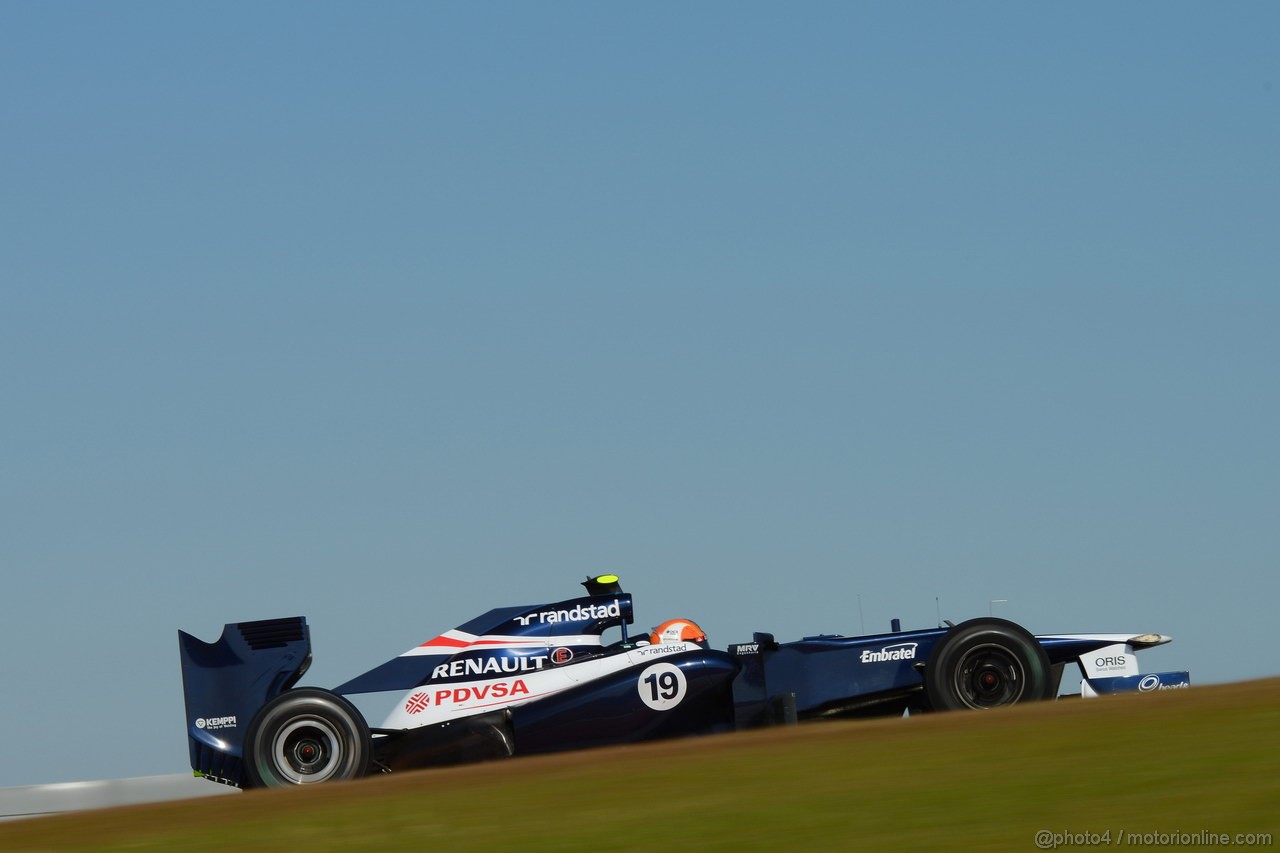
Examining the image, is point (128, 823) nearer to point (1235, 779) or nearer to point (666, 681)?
point (666, 681)

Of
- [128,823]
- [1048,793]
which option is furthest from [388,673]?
[1048,793]

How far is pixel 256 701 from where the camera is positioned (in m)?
12.4

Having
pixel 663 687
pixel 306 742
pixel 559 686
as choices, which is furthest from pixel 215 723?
pixel 663 687

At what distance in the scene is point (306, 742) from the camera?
38.4 ft

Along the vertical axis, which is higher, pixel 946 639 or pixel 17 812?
pixel 946 639

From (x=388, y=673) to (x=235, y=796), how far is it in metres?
3.70

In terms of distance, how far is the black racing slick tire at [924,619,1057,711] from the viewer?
11.2 metres

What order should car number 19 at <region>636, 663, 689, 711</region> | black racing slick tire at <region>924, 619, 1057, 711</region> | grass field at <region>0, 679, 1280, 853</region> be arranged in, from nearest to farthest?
grass field at <region>0, 679, 1280, 853</region>
black racing slick tire at <region>924, 619, 1057, 711</region>
car number 19 at <region>636, 663, 689, 711</region>

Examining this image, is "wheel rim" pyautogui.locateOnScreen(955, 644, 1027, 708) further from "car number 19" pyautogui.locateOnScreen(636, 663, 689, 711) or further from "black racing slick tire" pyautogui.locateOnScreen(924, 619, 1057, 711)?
"car number 19" pyautogui.locateOnScreen(636, 663, 689, 711)

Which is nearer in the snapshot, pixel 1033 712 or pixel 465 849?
pixel 465 849

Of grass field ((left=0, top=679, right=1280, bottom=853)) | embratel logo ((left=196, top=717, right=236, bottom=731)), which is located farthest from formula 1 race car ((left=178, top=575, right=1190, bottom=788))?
grass field ((left=0, top=679, right=1280, bottom=853))

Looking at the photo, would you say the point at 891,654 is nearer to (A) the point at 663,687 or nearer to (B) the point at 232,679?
(A) the point at 663,687

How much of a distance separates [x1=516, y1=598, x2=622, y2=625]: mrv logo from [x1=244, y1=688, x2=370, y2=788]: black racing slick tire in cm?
194

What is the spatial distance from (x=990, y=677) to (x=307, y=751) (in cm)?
509
